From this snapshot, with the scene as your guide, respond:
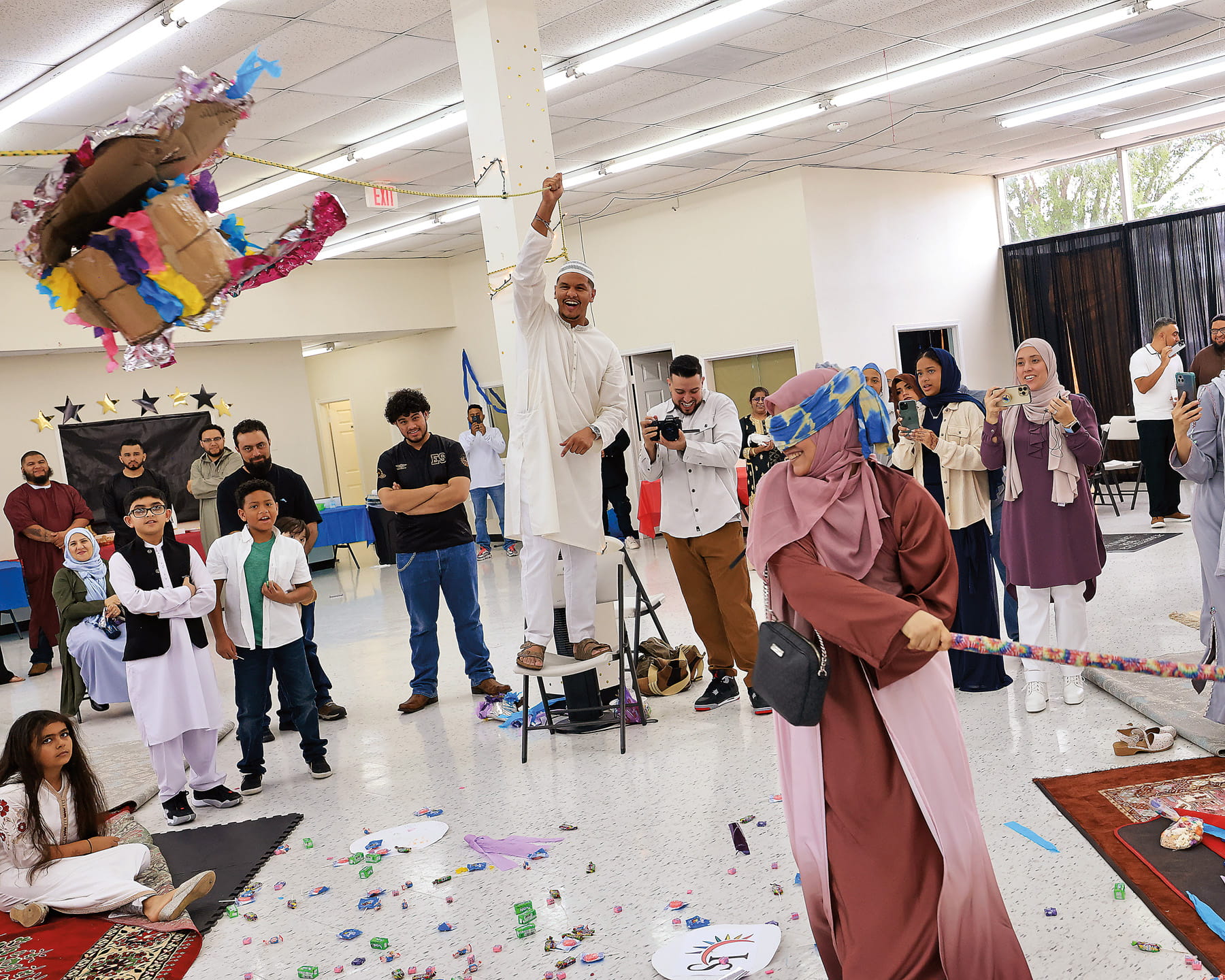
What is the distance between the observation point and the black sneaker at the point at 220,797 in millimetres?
4805

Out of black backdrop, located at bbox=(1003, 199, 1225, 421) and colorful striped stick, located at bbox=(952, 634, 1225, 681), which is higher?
black backdrop, located at bbox=(1003, 199, 1225, 421)

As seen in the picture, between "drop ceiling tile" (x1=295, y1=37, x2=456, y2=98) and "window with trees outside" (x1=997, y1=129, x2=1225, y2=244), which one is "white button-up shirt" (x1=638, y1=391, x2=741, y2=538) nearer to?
"drop ceiling tile" (x1=295, y1=37, x2=456, y2=98)

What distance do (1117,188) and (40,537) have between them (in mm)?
12475

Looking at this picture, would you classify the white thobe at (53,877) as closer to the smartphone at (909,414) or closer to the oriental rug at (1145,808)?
the oriental rug at (1145,808)

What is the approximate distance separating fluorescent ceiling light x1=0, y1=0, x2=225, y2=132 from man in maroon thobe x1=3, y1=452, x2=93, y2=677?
3222 mm

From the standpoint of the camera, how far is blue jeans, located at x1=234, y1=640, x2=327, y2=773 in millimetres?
4922

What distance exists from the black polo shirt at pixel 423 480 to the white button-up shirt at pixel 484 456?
6.89 meters

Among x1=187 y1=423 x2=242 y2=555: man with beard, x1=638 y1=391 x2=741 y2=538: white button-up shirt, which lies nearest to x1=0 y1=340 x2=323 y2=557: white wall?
x1=187 y1=423 x2=242 y2=555: man with beard

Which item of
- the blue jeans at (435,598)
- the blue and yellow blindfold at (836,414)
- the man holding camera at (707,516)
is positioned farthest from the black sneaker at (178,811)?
the blue and yellow blindfold at (836,414)

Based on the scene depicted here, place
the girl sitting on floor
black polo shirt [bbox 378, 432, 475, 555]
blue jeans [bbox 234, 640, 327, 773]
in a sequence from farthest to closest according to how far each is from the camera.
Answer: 1. black polo shirt [bbox 378, 432, 475, 555]
2. blue jeans [bbox 234, 640, 327, 773]
3. the girl sitting on floor

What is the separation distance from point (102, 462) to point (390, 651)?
6461 mm

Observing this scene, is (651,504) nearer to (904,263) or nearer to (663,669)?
(904,263)

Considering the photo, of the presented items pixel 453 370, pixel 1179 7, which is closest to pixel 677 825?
pixel 1179 7

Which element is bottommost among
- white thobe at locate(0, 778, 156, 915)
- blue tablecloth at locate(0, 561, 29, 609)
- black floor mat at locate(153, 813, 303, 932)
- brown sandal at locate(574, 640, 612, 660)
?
black floor mat at locate(153, 813, 303, 932)
